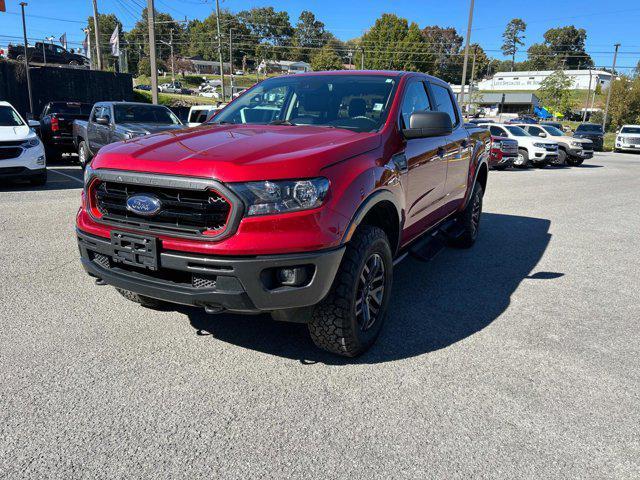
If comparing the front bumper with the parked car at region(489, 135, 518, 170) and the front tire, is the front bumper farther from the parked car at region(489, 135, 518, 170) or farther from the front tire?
the parked car at region(489, 135, 518, 170)

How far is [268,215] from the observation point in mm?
2715

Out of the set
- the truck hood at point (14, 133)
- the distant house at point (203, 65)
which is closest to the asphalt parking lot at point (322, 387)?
the truck hood at point (14, 133)

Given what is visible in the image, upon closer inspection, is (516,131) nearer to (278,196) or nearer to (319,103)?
(319,103)

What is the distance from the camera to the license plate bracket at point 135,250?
112 inches

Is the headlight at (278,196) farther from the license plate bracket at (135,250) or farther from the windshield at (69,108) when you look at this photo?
the windshield at (69,108)

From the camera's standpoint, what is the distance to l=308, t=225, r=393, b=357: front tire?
3.03m

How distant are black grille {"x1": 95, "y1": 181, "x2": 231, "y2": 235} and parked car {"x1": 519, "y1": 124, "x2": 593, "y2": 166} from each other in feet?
69.0

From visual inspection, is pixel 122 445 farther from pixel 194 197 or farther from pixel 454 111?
pixel 454 111

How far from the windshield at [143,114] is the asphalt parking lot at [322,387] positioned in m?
7.30

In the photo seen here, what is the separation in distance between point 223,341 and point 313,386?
2.79ft

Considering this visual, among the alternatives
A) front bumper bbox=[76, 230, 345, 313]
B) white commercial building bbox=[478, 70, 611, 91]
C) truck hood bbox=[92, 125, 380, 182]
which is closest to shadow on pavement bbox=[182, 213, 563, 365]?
front bumper bbox=[76, 230, 345, 313]

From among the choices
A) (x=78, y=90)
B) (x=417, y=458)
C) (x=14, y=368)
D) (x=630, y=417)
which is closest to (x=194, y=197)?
(x=14, y=368)

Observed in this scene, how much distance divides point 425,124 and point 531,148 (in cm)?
1762

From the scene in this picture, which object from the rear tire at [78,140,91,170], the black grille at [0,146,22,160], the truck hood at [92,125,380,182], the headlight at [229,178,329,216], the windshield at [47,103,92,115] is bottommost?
the rear tire at [78,140,91,170]
